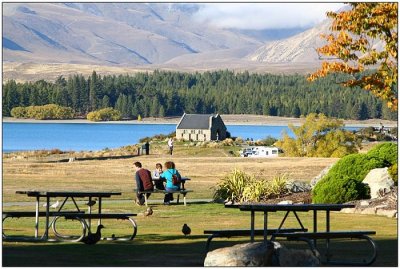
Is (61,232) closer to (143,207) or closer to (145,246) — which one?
(145,246)

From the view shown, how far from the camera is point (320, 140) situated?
196 feet

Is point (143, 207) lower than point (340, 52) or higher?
lower

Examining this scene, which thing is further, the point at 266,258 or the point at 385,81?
the point at 385,81

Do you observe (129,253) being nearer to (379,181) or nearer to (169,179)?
(169,179)

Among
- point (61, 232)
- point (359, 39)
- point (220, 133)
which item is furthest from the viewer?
point (220, 133)

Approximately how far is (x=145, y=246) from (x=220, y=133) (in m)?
91.9

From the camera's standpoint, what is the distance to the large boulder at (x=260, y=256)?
1122 cm

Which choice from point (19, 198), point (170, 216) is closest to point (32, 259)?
point (170, 216)

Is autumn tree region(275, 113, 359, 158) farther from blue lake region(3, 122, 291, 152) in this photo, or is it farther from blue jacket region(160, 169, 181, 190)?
blue jacket region(160, 169, 181, 190)

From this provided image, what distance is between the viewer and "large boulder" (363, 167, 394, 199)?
23953mm

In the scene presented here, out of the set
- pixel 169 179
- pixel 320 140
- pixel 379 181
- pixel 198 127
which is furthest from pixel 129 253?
pixel 198 127

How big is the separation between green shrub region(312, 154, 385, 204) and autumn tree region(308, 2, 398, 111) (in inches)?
82.5

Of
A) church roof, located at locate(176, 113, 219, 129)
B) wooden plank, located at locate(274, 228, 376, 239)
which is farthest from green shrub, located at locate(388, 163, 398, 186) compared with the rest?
church roof, located at locate(176, 113, 219, 129)

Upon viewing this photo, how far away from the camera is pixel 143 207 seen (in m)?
24.5
